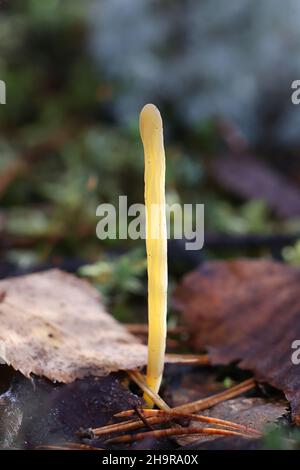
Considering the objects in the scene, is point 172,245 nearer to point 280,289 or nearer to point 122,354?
point 280,289

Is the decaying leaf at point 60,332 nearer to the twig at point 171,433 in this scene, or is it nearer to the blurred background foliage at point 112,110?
the twig at point 171,433

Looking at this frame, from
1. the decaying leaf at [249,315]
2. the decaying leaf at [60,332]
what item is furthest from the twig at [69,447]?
the decaying leaf at [249,315]

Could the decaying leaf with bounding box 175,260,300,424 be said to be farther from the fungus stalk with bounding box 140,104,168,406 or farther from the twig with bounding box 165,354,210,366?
the fungus stalk with bounding box 140,104,168,406

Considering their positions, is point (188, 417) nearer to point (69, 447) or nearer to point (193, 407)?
point (193, 407)

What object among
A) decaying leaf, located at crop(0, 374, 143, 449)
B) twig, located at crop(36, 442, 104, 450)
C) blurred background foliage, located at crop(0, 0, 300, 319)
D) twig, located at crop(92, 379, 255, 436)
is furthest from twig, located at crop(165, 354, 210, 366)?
blurred background foliage, located at crop(0, 0, 300, 319)

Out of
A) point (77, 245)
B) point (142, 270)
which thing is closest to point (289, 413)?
point (142, 270)
